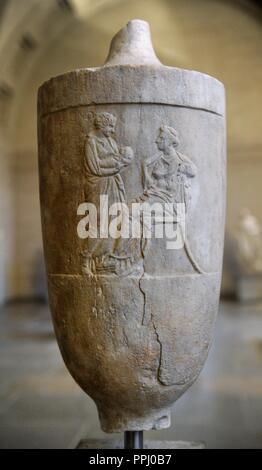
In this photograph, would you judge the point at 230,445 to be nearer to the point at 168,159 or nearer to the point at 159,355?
the point at 159,355

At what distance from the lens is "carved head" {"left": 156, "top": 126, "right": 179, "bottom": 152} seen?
2.53 m

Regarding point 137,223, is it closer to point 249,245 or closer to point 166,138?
point 166,138

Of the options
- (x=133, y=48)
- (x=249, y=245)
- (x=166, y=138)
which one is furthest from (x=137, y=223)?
(x=249, y=245)

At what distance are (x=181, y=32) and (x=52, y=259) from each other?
36.2 ft

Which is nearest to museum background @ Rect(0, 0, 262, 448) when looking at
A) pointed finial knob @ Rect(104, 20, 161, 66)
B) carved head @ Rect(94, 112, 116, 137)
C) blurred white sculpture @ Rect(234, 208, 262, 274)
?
blurred white sculpture @ Rect(234, 208, 262, 274)

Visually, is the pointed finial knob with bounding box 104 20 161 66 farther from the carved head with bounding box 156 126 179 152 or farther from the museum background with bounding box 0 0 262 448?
the museum background with bounding box 0 0 262 448

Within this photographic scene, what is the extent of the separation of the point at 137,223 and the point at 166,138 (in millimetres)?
420

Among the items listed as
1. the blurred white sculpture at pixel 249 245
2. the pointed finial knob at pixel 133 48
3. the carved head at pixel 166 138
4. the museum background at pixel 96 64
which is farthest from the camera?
the museum background at pixel 96 64

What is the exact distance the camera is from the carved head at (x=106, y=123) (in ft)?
8.30

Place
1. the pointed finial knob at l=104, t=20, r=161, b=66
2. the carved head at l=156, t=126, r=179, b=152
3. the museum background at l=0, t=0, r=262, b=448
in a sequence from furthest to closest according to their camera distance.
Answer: the museum background at l=0, t=0, r=262, b=448, the pointed finial knob at l=104, t=20, r=161, b=66, the carved head at l=156, t=126, r=179, b=152

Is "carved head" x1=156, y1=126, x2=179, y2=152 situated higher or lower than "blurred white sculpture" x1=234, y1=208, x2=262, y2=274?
higher

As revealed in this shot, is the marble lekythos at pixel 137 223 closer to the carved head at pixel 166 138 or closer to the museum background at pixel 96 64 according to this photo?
the carved head at pixel 166 138

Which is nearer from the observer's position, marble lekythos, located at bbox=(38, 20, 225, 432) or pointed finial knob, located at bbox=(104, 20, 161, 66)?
marble lekythos, located at bbox=(38, 20, 225, 432)

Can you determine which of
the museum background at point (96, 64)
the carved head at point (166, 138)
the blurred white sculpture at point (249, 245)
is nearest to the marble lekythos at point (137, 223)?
the carved head at point (166, 138)
